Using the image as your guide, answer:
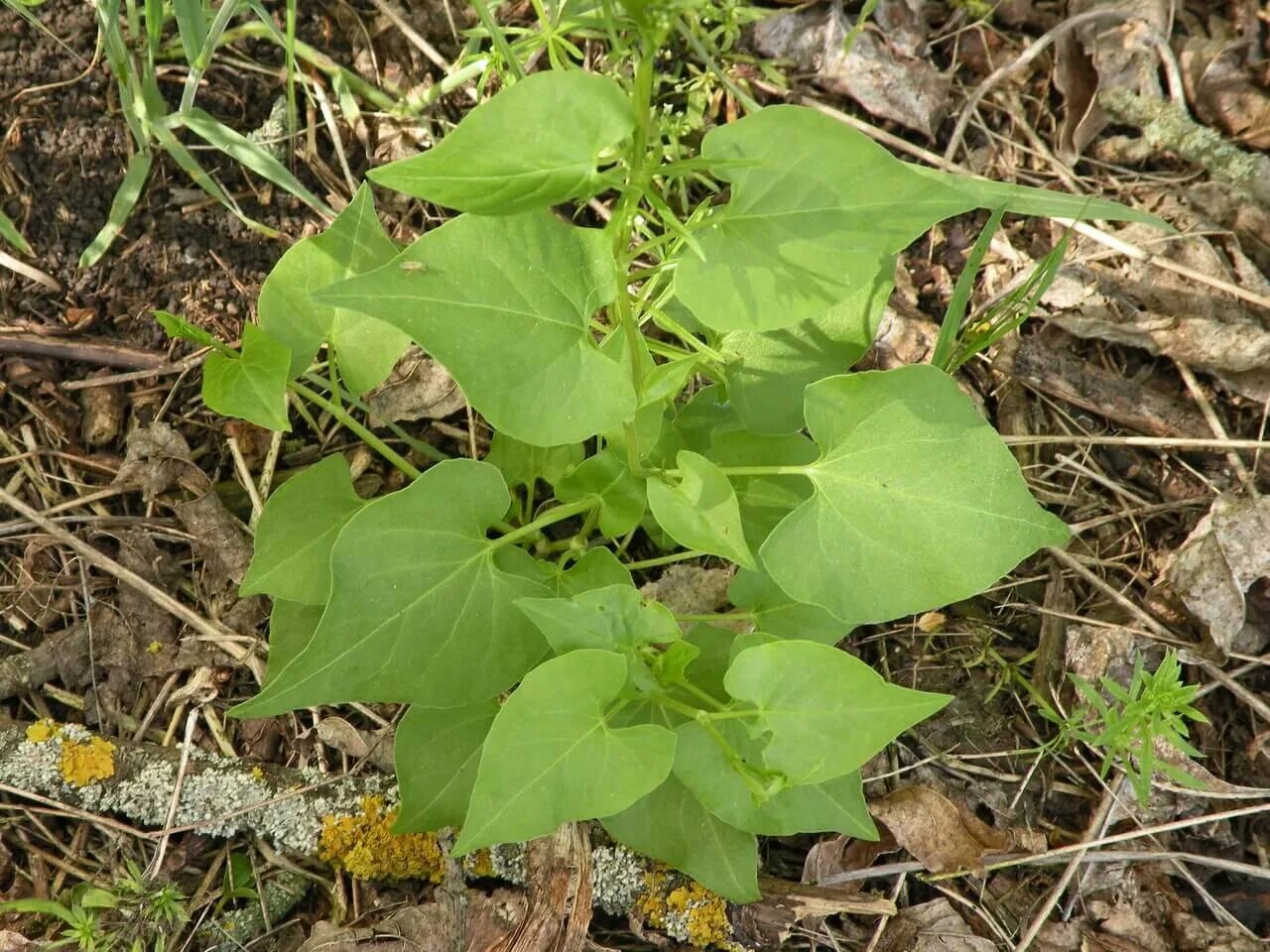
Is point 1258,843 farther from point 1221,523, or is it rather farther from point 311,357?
point 311,357

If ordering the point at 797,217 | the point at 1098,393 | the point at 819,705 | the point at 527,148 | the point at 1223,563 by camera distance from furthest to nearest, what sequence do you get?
the point at 1098,393 → the point at 1223,563 → the point at 819,705 → the point at 797,217 → the point at 527,148

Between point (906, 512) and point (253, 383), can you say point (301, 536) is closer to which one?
point (253, 383)

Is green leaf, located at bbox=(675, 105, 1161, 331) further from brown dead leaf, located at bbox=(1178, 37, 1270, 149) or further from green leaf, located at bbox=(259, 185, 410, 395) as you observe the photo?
brown dead leaf, located at bbox=(1178, 37, 1270, 149)

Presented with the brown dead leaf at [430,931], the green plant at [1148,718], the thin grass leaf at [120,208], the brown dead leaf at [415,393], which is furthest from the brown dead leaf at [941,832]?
the thin grass leaf at [120,208]

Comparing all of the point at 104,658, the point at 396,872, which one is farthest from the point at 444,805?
the point at 104,658

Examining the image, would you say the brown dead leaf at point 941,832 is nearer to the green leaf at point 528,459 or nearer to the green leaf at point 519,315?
the green leaf at point 528,459

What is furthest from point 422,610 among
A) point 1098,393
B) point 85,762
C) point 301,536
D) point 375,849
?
point 1098,393
